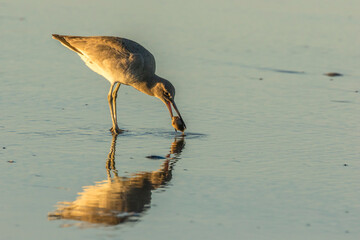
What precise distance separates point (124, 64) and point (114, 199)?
3.79 metres

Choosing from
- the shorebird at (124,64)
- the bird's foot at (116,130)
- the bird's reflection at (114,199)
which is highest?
the shorebird at (124,64)

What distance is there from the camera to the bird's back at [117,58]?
10.9 meters

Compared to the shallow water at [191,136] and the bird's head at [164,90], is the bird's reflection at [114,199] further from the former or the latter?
the bird's head at [164,90]

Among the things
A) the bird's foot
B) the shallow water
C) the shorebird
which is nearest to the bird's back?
the shorebird

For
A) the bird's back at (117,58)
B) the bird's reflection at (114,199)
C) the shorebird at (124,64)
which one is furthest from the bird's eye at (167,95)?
the bird's reflection at (114,199)

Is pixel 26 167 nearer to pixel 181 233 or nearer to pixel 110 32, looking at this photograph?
pixel 181 233

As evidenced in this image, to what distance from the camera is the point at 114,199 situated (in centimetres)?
749

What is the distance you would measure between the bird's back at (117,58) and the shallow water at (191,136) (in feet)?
2.45

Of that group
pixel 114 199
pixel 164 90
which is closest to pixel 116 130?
pixel 164 90

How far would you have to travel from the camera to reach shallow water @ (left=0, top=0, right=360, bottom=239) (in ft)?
23.3

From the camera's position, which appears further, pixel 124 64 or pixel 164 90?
pixel 164 90

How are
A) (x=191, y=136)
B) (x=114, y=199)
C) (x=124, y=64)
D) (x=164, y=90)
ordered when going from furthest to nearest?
1. (x=164, y=90)
2. (x=124, y=64)
3. (x=191, y=136)
4. (x=114, y=199)

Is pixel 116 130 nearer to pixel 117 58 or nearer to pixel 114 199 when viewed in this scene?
pixel 117 58

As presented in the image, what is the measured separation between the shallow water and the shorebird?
0.52 meters
